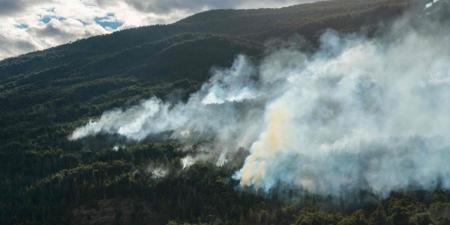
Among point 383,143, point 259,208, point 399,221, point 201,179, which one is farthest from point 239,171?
point 399,221

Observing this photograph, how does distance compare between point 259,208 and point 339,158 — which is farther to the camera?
point 339,158

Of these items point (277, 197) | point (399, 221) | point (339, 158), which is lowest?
point (399, 221)

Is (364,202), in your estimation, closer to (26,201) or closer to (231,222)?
(231,222)

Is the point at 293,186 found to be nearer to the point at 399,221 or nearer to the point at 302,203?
the point at 302,203

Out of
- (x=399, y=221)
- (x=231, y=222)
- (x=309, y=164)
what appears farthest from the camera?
(x=309, y=164)

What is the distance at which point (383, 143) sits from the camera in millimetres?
187500

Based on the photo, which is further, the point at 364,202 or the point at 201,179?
the point at 201,179

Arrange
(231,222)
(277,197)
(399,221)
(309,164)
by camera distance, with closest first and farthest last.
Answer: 1. (399,221)
2. (231,222)
3. (277,197)
4. (309,164)

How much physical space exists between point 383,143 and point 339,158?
13.4m

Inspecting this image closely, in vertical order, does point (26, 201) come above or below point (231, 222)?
above

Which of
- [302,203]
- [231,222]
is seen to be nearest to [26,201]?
[231,222]

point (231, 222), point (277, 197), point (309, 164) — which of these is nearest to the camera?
point (231, 222)

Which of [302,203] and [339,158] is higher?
[339,158]

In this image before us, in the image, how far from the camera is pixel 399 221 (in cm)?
14838
